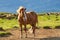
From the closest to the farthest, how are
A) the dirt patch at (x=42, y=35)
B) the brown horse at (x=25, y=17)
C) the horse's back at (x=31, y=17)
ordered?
the brown horse at (x=25, y=17), the dirt patch at (x=42, y=35), the horse's back at (x=31, y=17)

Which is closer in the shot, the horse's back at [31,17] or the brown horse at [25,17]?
the brown horse at [25,17]

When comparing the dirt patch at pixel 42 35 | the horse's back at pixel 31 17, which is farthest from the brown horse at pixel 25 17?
the dirt patch at pixel 42 35

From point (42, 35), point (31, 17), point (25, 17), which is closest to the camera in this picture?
point (25, 17)

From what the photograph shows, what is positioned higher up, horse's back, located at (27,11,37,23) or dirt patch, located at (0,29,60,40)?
horse's back, located at (27,11,37,23)

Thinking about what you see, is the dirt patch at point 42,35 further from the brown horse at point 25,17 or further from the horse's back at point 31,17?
the horse's back at point 31,17

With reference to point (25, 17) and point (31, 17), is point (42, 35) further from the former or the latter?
point (25, 17)

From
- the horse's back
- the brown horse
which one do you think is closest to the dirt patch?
the brown horse

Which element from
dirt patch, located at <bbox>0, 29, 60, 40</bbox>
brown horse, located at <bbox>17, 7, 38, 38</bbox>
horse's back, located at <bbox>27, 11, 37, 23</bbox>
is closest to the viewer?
brown horse, located at <bbox>17, 7, 38, 38</bbox>

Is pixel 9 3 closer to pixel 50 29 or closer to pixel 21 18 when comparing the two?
pixel 50 29

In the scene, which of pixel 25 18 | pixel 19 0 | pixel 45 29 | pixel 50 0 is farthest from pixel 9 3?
pixel 25 18

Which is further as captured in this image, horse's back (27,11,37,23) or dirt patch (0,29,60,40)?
horse's back (27,11,37,23)

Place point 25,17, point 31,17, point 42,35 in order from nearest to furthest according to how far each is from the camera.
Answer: point 25,17
point 31,17
point 42,35

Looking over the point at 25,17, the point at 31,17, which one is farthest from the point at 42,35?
the point at 25,17

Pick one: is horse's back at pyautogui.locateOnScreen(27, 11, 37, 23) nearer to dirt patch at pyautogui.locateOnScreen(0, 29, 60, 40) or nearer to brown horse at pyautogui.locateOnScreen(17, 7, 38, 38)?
brown horse at pyautogui.locateOnScreen(17, 7, 38, 38)
